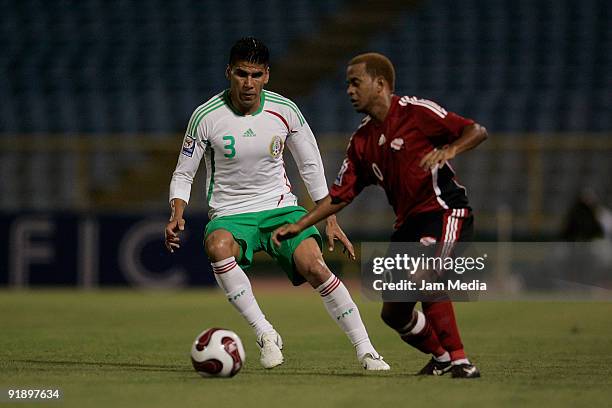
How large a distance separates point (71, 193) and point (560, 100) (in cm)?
780

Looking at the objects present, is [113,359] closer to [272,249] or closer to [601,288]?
[272,249]

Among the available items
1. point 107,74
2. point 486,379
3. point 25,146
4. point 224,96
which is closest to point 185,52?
point 107,74

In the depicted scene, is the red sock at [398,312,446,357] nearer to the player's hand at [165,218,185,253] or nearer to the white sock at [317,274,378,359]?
the white sock at [317,274,378,359]

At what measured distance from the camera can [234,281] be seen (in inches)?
268

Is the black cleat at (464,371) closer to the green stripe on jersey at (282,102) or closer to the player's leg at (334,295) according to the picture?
the player's leg at (334,295)

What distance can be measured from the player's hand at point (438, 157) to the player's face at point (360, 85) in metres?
0.57

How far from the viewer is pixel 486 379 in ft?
20.0

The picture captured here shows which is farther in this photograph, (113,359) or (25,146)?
(25,146)

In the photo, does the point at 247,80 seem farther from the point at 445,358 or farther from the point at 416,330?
the point at 445,358

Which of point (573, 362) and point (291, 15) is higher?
point (291, 15)

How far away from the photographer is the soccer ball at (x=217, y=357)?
20.0ft

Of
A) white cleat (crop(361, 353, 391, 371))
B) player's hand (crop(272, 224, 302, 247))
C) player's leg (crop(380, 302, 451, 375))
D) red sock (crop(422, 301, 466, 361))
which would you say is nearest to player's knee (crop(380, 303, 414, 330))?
player's leg (crop(380, 302, 451, 375))

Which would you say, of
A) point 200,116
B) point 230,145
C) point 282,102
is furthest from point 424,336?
point 200,116

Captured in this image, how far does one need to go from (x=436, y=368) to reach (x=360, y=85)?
1630mm
